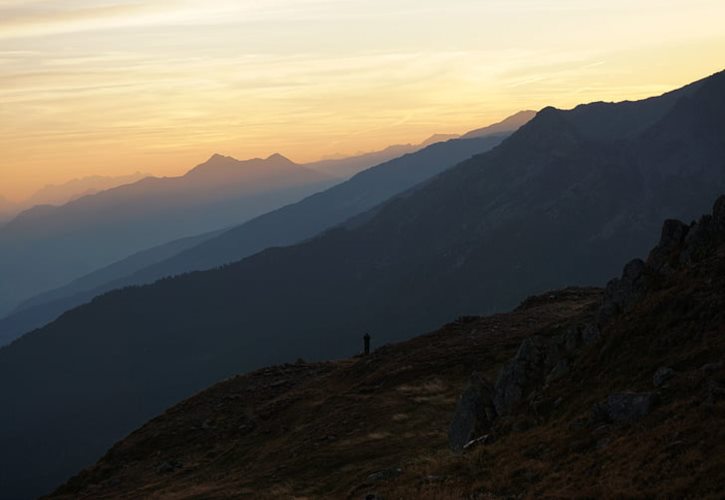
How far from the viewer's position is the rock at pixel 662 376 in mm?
27750

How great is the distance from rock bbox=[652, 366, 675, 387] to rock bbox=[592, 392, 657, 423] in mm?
1151

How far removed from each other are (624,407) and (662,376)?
2226mm

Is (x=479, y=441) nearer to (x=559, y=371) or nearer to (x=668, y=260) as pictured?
(x=559, y=371)

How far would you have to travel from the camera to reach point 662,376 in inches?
1098

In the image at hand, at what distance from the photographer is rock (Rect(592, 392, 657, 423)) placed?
87.0ft

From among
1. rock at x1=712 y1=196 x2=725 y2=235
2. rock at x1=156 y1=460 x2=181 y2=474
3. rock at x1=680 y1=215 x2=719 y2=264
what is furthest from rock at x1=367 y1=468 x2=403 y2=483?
rock at x1=156 y1=460 x2=181 y2=474

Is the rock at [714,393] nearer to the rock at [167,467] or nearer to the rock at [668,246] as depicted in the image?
the rock at [668,246]

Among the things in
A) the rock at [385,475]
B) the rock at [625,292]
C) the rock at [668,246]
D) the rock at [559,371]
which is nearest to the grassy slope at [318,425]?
the rock at [385,475]

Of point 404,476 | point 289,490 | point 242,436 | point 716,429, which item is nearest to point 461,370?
point 242,436

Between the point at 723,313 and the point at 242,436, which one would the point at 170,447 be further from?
the point at 723,313

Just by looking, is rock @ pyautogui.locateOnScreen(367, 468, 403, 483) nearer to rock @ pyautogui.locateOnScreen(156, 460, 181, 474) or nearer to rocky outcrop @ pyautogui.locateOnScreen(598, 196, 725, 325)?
rocky outcrop @ pyautogui.locateOnScreen(598, 196, 725, 325)

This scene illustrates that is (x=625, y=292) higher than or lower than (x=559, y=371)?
higher

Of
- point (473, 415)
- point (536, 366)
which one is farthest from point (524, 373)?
point (473, 415)

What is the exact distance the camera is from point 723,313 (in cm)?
3028
